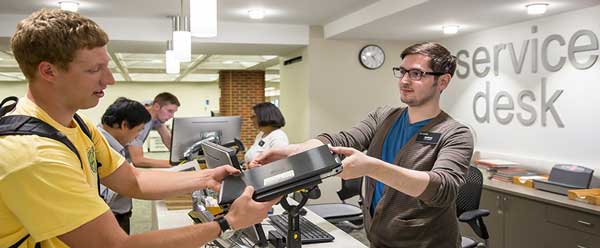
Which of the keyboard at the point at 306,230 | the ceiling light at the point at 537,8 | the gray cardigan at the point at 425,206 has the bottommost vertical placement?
the keyboard at the point at 306,230

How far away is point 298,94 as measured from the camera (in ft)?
20.0

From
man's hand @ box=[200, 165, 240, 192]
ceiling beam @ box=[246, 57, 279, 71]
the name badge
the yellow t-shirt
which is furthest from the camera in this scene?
ceiling beam @ box=[246, 57, 279, 71]

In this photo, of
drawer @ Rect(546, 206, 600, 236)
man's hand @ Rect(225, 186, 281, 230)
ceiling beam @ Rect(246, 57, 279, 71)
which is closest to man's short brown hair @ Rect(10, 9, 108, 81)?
man's hand @ Rect(225, 186, 281, 230)

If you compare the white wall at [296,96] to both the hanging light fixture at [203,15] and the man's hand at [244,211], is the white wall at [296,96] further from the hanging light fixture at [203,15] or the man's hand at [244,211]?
the man's hand at [244,211]

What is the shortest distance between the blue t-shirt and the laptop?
0.67 m

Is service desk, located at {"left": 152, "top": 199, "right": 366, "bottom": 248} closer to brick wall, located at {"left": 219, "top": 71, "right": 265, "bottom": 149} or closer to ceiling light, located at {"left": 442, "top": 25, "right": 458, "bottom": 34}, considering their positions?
ceiling light, located at {"left": 442, "top": 25, "right": 458, "bottom": 34}

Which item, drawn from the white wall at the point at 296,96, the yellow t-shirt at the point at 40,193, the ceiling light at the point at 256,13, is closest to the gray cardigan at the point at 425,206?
the yellow t-shirt at the point at 40,193

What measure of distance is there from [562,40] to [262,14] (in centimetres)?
276

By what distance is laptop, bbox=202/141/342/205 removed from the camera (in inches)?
49.9

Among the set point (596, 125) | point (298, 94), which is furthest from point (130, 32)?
point (596, 125)

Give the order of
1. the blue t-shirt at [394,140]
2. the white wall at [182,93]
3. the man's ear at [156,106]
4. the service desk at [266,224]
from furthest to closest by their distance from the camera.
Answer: the white wall at [182,93], the man's ear at [156,106], the service desk at [266,224], the blue t-shirt at [394,140]

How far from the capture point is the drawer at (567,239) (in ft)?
10.6

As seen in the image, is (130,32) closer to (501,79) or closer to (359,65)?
(359,65)

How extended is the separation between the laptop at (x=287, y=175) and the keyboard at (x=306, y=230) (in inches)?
32.3
